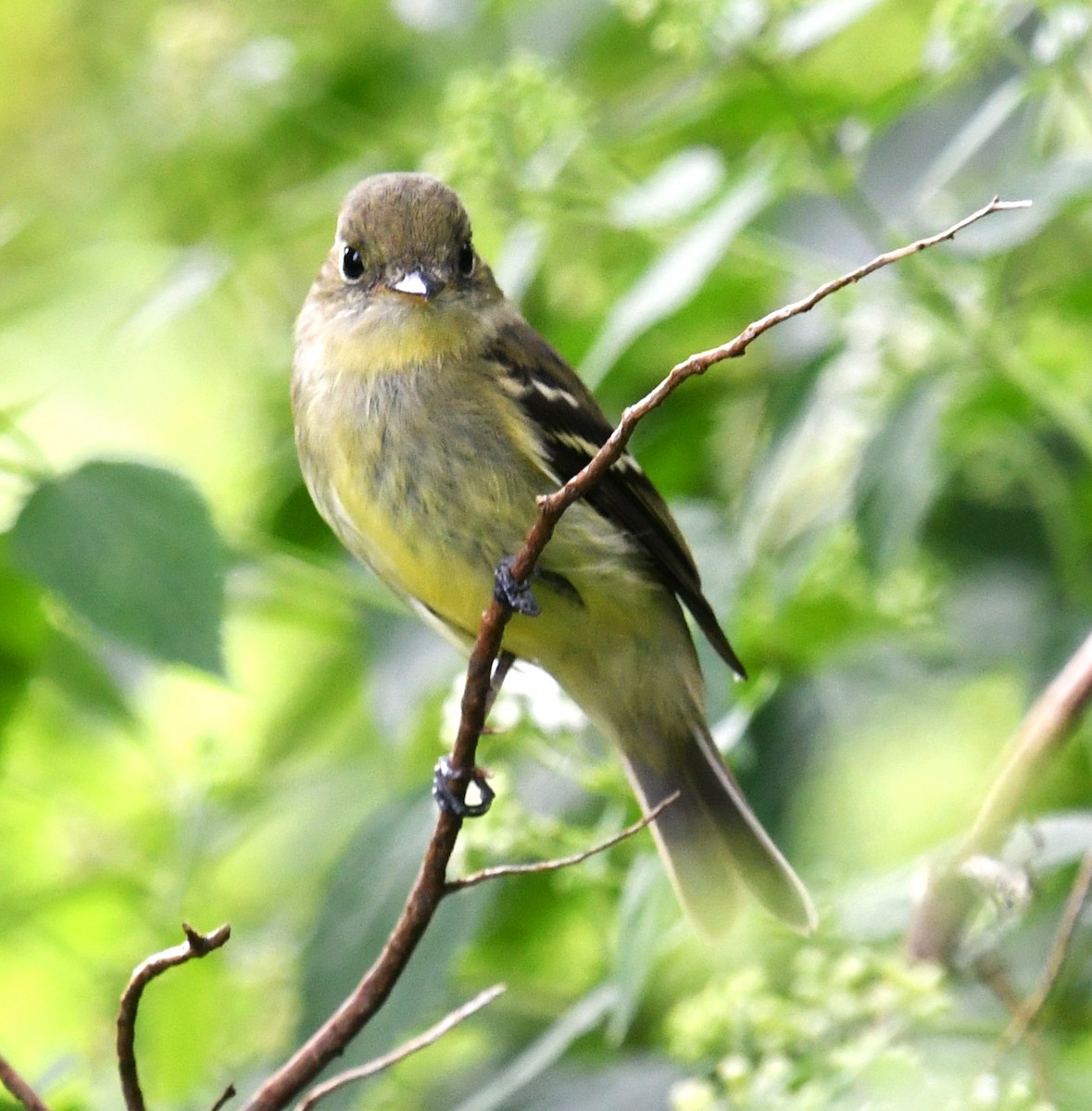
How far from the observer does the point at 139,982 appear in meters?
1.95

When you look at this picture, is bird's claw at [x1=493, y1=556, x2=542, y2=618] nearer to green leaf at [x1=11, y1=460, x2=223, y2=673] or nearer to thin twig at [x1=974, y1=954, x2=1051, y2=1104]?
green leaf at [x1=11, y1=460, x2=223, y2=673]

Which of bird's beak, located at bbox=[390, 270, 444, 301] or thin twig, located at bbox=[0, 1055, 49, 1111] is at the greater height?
bird's beak, located at bbox=[390, 270, 444, 301]

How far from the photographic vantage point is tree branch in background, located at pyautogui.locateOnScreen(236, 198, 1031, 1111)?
2006 mm

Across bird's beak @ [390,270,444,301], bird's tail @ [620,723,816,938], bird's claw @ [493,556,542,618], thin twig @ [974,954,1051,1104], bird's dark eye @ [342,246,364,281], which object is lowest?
thin twig @ [974,954,1051,1104]

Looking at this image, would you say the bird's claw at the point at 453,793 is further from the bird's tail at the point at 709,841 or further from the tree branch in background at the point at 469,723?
the bird's tail at the point at 709,841

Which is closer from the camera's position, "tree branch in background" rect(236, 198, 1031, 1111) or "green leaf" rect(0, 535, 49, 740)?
"tree branch in background" rect(236, 198, 1031, 1111)

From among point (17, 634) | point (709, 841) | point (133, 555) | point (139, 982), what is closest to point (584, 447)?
point (709, 841)

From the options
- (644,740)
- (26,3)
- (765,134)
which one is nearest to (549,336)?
(765,134)

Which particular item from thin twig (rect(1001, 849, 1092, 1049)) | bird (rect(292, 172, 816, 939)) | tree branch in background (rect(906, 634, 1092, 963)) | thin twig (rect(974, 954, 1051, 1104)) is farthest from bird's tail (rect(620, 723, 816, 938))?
tree branch in background (rect(906, 634, 1092, 963))

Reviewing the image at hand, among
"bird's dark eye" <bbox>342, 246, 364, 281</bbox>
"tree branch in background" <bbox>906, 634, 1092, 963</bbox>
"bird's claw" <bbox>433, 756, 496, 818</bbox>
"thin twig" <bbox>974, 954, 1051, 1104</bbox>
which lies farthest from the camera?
"bird's dark eye" <bbox>342, 246, 364, 281</bbox>

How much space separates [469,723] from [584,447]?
148 centimetres

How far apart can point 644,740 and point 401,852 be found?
851 mm

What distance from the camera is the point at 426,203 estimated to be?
3676 millimetres

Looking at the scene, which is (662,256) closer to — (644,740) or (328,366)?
(328,366)
